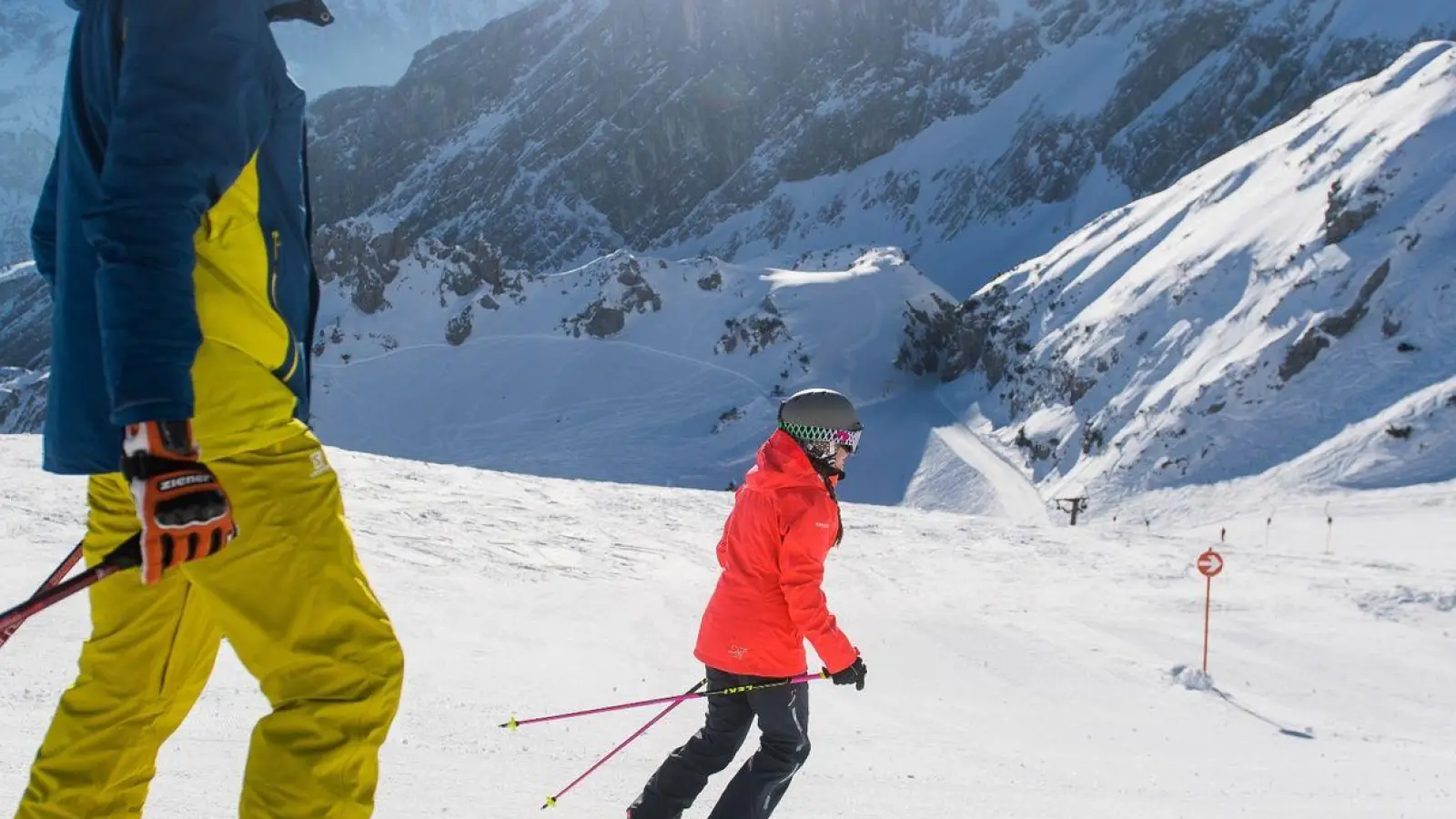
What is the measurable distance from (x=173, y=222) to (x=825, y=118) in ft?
399

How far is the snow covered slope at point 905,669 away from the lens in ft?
13.5

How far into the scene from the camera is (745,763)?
3.47m

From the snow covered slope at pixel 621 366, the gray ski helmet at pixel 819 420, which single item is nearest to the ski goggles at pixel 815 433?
the gray ski helmet at pixel 819 420

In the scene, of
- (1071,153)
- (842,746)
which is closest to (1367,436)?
(842,746)

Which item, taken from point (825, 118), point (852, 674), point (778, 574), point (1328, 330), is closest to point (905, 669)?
point (852, 674)

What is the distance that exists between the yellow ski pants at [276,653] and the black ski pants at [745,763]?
Result: 1686 millimetres

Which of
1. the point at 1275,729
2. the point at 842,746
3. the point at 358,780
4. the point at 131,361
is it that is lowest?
the point at 1275,729

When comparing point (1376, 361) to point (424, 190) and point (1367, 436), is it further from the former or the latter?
point (424, 190)

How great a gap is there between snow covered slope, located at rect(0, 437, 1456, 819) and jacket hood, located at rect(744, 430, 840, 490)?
1.34 metres

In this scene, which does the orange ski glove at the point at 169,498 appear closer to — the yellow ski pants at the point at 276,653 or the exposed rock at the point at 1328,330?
the yellow ski pants at the point at 276,653

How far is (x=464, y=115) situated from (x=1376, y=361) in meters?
135

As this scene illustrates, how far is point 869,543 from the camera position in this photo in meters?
13.0

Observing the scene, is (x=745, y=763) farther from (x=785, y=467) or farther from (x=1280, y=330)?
(x=1280, y=330)

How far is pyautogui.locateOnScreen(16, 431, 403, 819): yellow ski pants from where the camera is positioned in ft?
6.21
